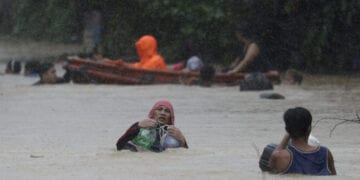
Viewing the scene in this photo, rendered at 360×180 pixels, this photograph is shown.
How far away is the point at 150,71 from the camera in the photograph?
73.8 ft

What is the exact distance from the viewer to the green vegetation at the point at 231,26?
2591 cm

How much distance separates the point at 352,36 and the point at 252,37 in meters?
3.14

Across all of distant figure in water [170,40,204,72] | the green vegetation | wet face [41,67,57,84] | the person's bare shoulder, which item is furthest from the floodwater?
distant figure in water [170,40,204,72]

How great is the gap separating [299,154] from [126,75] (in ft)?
45.1

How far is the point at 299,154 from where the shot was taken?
9.15 metres

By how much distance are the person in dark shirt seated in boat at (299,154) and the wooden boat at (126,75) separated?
41.6ft

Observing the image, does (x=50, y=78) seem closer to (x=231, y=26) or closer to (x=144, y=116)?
(x=231, y=26)

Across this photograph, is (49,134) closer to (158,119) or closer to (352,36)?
(158,119)

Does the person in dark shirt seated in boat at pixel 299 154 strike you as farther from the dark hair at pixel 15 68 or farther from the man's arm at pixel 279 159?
the dark hair at pixel 15 68

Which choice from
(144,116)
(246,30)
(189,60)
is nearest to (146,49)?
(189,60)

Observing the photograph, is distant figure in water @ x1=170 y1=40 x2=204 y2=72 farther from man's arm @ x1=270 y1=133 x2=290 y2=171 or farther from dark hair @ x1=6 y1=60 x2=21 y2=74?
man's arm @ x1=270 y1=133 x2=290 y2=171

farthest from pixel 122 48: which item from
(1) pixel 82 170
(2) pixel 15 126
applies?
(1) pixel 82 170

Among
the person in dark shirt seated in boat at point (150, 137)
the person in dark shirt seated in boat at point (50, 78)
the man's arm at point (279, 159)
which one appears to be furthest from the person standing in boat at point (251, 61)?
the man's arm at point (279, 159)

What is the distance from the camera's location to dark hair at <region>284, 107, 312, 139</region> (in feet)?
30.2
